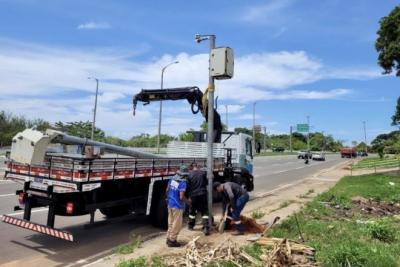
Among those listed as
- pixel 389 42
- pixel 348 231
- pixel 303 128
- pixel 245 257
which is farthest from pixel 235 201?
pixel 303 128

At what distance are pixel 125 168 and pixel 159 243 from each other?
1.71 meters

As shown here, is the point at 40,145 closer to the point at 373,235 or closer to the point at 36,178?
the point at 36,178

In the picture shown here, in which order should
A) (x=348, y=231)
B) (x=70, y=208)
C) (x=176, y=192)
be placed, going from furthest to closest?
(x=348, y=231), (x=176, y=192), (x=70, y=208)

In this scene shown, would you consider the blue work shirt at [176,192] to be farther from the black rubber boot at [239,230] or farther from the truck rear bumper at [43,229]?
the truck rear bumper at [43,229]

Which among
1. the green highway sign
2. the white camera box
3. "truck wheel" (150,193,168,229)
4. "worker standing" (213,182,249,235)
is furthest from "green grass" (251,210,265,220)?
the green highway sign

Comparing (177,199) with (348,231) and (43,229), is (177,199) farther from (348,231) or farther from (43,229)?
(348,231)

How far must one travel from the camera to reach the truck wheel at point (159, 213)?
10.4 metres

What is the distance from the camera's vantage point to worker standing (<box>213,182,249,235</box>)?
32.0 feet

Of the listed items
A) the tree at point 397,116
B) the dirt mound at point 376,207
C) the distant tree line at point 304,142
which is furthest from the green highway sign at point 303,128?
the dirt mound at point 376,207

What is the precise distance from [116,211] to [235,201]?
2948mm

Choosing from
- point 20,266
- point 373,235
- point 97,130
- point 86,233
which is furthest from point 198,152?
point 97,130

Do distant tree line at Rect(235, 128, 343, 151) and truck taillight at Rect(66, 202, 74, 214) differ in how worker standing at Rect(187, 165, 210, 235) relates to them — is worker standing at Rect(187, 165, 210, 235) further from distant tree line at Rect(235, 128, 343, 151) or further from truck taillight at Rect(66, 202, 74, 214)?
distant tree line at Rect(235, 128, 343, 151)

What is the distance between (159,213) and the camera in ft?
34.1

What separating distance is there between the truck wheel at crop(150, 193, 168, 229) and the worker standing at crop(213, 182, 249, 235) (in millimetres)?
1368
